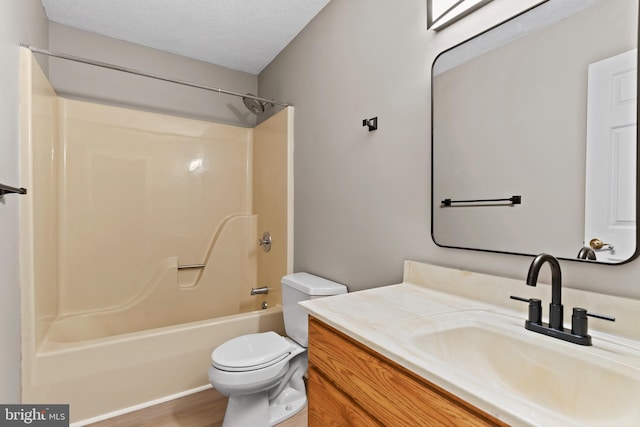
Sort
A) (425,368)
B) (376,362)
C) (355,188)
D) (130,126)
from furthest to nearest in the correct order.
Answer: (130,126), (355,188), (376,362), (425,368)

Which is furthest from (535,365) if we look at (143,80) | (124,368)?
(143,80)

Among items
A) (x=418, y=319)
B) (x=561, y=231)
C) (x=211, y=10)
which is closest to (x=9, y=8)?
(x=211, y=10)

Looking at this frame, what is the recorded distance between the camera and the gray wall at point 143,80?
2250mm

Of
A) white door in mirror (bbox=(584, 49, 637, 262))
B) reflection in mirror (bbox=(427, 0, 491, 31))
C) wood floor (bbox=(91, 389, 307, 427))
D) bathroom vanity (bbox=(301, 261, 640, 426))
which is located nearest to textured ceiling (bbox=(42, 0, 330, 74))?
reflection in mirror (bbox=(427, 0, 491, 31))

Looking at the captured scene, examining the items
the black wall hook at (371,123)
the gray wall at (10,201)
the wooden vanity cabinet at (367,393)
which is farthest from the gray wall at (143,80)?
the wooden vanity cabinet at (367,393)

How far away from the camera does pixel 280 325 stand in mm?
2223

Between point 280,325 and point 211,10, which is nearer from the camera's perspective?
point 211,10

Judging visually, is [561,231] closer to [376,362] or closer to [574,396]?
[574,396]

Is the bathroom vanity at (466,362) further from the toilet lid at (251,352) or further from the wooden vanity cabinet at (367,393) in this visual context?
the toilet lid at (251,352)

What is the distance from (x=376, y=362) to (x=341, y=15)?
1869 mm

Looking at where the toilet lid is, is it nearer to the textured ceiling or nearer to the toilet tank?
the toilet tank

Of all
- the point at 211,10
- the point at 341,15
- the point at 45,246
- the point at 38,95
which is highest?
the point at 211,10

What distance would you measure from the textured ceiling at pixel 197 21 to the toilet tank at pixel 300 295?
1.74m

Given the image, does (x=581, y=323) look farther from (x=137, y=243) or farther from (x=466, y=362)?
(x=137, y=243)
